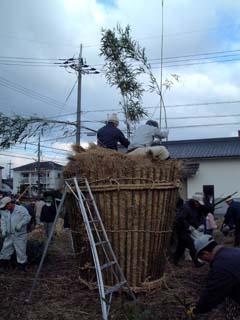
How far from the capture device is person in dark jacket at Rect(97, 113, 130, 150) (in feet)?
27.2

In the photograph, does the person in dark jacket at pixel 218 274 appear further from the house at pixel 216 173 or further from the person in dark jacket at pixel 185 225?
the house at pixel 216 173

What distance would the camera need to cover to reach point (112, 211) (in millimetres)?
6938

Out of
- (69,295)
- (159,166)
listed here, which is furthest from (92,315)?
(159,166)

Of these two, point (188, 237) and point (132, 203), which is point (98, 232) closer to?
point (132, 203)

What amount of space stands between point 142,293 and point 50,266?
3.36 m

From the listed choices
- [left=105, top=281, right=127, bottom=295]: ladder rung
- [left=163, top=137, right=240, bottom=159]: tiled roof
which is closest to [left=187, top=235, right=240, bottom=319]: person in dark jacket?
[left=105, top=281, right=127, bottom=295]: ladder rung

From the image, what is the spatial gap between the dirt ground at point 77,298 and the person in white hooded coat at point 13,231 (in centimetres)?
42

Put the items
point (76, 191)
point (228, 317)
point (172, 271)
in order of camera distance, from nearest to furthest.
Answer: point (228, 317), point (76, 191), point (172, 271)

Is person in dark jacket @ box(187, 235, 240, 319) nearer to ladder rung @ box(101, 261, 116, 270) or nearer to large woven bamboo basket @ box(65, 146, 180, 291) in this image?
ladder rung @ box(101, 261, 116, 270)

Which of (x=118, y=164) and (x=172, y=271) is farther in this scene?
(x=172, y=271)

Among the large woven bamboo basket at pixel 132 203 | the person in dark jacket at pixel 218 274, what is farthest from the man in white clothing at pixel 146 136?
the person in dark jacket at pixel 218 274

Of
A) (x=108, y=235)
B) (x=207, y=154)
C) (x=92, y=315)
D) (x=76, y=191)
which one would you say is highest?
(x=207, y=154)

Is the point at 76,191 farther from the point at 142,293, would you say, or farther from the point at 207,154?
the point at 207,154

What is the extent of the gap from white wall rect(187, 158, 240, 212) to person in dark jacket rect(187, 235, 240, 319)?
86.6 feet
